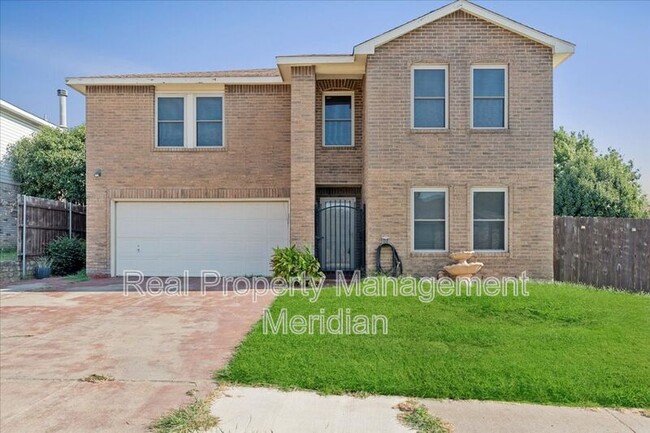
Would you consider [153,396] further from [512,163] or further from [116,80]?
[116,80]

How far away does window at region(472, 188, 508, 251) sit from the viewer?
1201cm

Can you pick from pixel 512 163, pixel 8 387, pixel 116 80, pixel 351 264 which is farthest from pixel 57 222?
pixel 512 163

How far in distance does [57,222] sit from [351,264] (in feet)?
33.1

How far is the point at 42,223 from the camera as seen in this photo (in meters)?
15.1

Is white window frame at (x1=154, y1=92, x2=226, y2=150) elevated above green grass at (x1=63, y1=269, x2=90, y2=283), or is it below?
above

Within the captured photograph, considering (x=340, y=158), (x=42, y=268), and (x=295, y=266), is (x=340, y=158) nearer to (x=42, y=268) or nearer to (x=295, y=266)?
(x=295, y=266)

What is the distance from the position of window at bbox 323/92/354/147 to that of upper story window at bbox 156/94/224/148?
10.5 feet

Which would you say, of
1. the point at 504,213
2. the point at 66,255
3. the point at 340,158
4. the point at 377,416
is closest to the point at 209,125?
the point at 340,158

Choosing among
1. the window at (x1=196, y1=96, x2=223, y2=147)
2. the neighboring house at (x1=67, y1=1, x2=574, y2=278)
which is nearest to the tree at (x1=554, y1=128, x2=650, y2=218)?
the neighboring house at (x1=67, y1=1, x2=574, y2=278)

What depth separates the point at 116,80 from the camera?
13945 millimetres

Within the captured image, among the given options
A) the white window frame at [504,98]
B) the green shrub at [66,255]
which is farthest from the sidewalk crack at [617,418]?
the green shrub at [66,255]

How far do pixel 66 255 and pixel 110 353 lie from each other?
10.1m

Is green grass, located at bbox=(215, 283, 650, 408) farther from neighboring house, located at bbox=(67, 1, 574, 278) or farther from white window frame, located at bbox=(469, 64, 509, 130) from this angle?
white window frame, located at bbox=(469, 64, 509, 130)

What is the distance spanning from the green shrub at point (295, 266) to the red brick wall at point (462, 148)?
→ 156 cm
